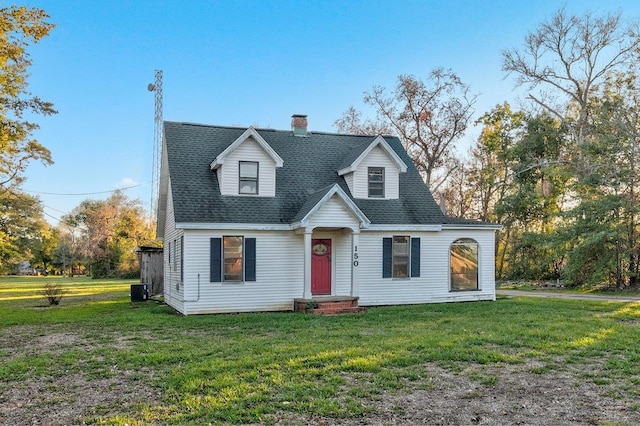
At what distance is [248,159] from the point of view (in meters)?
16.2

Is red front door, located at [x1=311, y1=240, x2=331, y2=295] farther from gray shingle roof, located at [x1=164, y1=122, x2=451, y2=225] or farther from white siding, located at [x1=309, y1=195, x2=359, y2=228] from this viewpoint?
gray shingle roof, located at [x1=164, y1=122, x2=451, y2=225]

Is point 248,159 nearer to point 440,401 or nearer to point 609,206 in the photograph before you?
point 440,401

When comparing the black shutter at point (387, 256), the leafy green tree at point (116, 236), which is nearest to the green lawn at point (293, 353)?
the black shutter at point (387, 256)

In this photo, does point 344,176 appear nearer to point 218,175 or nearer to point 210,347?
point 218,175

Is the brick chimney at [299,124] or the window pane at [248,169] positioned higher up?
the brick chimney at [299,124]

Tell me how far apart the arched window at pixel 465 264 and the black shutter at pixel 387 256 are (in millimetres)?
2646

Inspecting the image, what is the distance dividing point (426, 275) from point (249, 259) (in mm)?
6238

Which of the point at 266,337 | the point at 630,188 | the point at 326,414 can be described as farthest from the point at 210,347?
the point at 630,188

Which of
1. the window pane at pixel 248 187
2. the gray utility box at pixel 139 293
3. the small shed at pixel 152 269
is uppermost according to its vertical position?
the window pane at pixel 248 187

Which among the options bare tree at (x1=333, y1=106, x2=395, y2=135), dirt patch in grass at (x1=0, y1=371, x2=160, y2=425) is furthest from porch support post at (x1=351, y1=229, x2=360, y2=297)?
bare tree at (x1=333, y1=106, x2=395, y2=135)

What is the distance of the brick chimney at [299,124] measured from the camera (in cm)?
1941

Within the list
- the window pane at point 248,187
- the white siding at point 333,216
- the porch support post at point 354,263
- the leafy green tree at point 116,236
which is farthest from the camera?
the leafy green tree at point 116,236

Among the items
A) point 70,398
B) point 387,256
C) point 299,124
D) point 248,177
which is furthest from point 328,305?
point 70,398

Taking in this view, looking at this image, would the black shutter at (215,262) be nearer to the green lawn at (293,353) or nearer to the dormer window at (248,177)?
the green lawn at (293,353)
